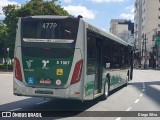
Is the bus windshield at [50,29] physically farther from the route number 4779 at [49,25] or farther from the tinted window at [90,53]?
the tinted window at [90,53]

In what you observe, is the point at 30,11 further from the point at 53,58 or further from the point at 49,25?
the point at 53,58

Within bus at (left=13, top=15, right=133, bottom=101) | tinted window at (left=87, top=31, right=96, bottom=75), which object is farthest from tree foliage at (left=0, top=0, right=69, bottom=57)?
bus at (left=13, top=15, right=133, bottom=101)

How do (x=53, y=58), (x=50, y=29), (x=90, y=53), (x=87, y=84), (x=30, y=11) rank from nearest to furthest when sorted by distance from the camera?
(x=53, y=58)
(x=50, y=29)
(x=87, y=84)
(x=90, y=53)
(x=30, y=11)

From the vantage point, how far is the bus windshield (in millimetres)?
13750

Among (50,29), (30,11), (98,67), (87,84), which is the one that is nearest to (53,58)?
(50,29)

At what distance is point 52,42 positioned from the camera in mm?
13719

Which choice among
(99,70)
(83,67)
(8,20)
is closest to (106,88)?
(99,70)

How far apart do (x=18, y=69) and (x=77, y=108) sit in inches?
107

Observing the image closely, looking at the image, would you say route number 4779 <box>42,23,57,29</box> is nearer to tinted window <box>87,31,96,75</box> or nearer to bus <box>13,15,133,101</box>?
bus <box>13,15,133,101</box>

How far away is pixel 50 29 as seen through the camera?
13852mm

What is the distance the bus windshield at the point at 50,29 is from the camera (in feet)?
45.1

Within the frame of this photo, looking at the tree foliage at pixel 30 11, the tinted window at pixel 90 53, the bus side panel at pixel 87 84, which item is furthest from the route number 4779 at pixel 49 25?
the tree foliage at pixel 30 11

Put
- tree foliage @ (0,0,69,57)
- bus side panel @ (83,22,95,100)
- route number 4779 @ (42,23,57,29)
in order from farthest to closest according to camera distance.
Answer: tree foliage @ (0,0,69,57), route number 4779 @ (42,23,57,29), bus side panel @ (83,22,95,100)

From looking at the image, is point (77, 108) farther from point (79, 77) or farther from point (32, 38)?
point (32, 38)
